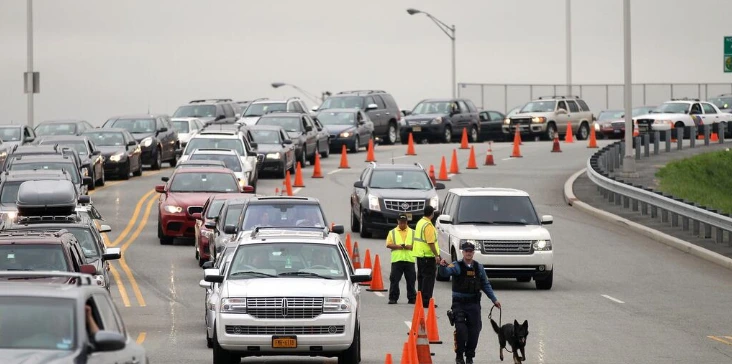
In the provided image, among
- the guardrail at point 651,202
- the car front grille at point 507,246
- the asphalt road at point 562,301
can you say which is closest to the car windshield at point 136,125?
the asphalt road at point 562,301

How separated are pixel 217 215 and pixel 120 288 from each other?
170 inches

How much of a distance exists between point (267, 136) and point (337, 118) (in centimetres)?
928

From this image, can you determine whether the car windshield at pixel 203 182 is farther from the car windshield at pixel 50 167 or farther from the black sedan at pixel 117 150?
the black sedan at pixel 117 150

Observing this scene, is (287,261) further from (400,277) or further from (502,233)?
(502,233)

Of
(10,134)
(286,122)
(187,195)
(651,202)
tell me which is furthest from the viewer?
(286,122)

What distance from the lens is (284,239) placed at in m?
17.4

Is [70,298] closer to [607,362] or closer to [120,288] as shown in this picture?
[607,362]

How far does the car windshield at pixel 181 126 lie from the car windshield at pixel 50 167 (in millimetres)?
18946

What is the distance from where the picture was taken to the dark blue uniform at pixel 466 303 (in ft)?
53.8

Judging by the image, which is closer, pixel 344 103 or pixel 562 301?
pixel 562 301

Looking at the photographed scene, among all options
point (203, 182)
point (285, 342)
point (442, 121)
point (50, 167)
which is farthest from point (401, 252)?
point (442, 121)

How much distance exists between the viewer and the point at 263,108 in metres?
56.5

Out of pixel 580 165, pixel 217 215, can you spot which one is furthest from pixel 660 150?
pixel 217 215

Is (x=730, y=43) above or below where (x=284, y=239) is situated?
above
